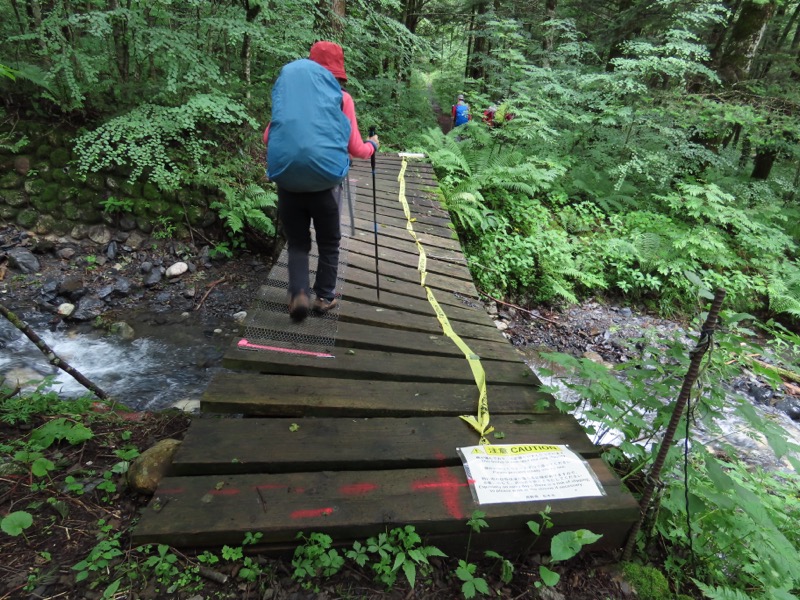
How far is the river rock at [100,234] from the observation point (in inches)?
251

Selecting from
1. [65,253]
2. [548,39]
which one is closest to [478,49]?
[548,39]

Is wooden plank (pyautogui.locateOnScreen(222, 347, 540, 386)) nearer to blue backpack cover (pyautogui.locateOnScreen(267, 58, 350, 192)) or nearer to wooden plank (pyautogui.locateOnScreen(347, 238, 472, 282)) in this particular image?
blue backpack cover (pyautogui.locateOnScreen(267, 58, 350, 192))

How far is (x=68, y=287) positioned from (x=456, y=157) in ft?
22.6

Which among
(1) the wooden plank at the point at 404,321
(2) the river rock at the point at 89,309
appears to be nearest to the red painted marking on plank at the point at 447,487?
(1) the wooden plank at the point at 404,321

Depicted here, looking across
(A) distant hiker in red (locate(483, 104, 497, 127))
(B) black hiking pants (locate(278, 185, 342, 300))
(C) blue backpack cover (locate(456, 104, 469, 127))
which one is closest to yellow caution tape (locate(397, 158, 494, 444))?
(B) black hiking pants (locate(278, 185, 342, 300))

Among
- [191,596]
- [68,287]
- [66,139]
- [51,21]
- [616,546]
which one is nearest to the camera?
[191,596]

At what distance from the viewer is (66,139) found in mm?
6312

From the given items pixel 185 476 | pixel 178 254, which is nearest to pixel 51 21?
pixel 178 254

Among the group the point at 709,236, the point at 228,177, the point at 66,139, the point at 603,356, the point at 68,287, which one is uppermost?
the point at 66,139

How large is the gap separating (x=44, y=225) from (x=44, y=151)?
116 cm

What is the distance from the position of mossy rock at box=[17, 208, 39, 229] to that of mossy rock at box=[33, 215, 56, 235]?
5cm

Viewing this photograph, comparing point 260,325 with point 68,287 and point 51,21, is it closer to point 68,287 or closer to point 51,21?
point 68,287

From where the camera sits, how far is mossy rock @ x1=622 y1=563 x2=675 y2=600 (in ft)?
6.59

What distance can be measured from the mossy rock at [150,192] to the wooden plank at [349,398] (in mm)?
5290
